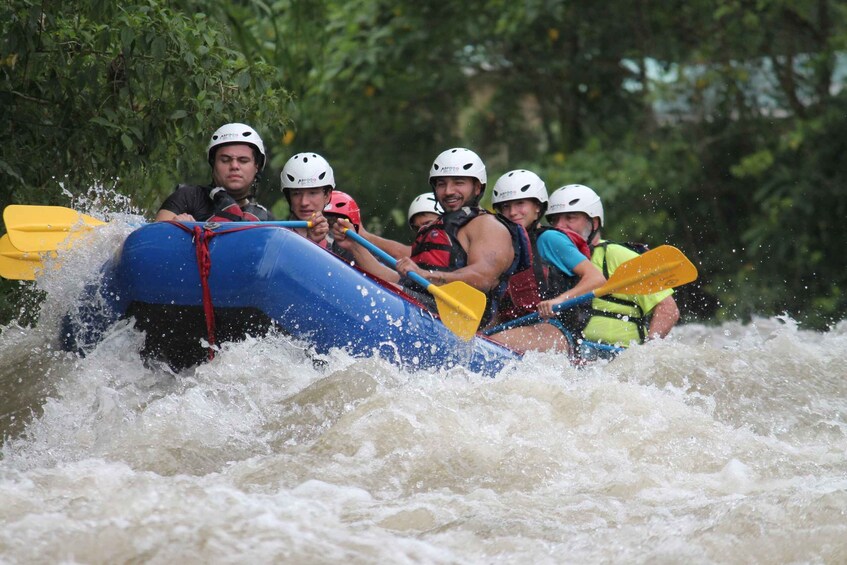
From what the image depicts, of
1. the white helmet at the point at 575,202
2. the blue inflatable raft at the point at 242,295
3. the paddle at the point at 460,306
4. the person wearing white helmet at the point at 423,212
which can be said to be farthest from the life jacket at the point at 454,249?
the person wearing white helmet at the point at 423,212

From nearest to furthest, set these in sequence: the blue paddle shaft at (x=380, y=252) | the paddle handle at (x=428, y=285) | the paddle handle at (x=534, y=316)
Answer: the paddle handle at (x=428, y=285), the blue paddle shaft at (x=380, y=252), the paddle handle at (x=534, y=316)

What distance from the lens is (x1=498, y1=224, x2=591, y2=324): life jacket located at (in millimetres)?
6984

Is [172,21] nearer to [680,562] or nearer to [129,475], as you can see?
[129,475]

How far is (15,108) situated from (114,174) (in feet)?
2.43

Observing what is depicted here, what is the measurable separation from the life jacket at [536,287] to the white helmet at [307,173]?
1.17 metres

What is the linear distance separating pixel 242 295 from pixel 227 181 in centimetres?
123

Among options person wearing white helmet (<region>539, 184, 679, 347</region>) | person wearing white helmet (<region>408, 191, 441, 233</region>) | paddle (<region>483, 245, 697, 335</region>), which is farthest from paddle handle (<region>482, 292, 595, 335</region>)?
person wearing white helmet (<region>408, 191, 441, 233</region>)

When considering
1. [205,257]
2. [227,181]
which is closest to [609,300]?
[227,181]

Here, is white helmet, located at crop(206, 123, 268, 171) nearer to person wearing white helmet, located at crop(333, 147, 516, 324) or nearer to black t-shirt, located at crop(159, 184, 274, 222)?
black t-shirt, located at crop(159, 184, 274, 222)

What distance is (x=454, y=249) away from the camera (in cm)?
675

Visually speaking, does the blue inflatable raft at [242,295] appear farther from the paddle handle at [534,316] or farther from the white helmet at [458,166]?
the white helmet at [458,166]

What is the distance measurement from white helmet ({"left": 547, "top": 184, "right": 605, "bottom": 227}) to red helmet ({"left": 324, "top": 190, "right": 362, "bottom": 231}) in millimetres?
1217

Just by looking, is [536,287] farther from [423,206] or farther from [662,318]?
[423,206]

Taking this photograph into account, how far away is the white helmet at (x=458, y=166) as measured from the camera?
7023 mm
